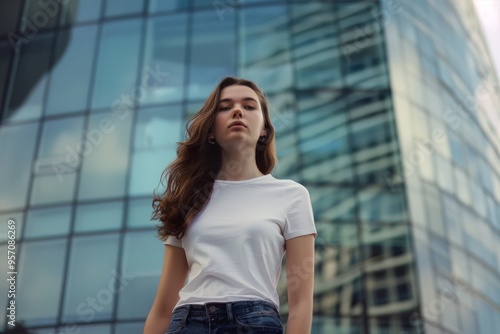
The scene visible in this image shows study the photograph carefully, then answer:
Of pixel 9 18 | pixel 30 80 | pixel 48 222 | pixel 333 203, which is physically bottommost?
pixel 48 222

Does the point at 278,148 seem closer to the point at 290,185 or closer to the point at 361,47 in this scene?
the point at 361,47

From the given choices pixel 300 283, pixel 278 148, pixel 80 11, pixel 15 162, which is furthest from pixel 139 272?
pixel 300 283

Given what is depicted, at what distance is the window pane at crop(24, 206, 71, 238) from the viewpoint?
46.8 ft

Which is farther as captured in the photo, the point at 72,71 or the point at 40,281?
the point at 72,71

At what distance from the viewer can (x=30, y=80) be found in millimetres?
16156

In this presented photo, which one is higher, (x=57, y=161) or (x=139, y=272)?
(x=57, y=161)

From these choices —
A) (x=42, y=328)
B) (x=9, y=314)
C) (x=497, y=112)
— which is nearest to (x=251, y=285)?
(x=42, y=328)

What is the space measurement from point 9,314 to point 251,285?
529 inches

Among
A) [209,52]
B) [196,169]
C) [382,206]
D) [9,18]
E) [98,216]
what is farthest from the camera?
[9,18]

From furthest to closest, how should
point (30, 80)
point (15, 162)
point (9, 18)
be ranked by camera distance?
point (9, 18) < point (30, 80) < point (15, 162)

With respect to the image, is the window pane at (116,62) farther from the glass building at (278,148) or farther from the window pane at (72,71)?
the window pane at (72,71)

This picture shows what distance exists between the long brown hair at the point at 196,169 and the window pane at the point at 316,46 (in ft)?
40.9

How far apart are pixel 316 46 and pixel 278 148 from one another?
2.74 m

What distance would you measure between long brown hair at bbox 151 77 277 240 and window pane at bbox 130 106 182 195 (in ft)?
38.3
